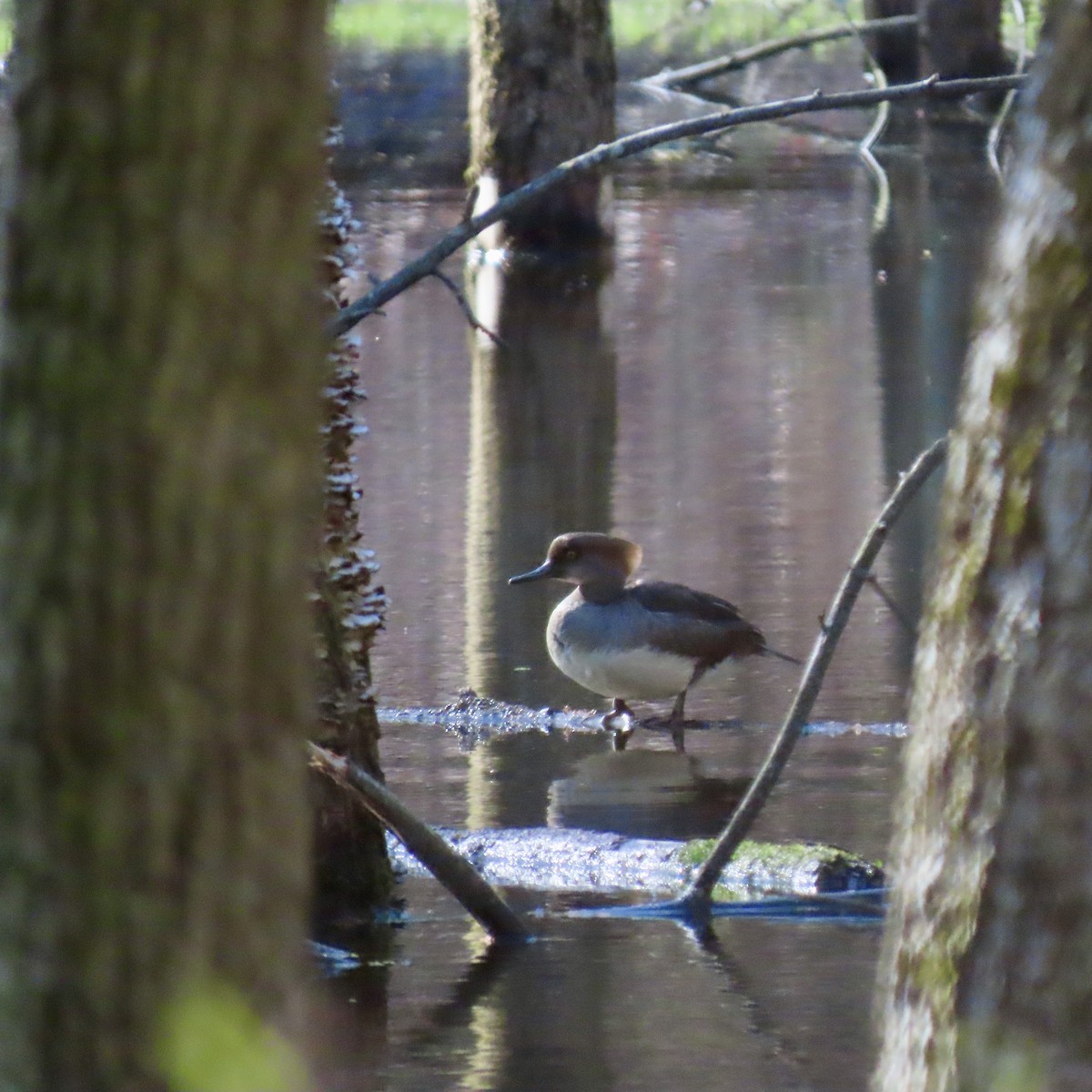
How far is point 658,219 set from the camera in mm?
23844

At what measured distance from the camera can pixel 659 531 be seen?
35.4 feet

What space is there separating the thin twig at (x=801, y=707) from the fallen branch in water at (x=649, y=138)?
0.83 metres

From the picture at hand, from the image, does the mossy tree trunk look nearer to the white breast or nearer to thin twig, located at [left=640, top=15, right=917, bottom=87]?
the white breast

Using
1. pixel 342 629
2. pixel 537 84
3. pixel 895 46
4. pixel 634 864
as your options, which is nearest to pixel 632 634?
pixel 634 864

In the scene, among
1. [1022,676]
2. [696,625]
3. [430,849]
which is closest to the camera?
[1022,676]

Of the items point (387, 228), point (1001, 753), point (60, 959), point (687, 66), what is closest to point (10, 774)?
point (60, 959)

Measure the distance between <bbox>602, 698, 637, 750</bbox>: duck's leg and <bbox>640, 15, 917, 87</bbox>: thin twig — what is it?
13222mm

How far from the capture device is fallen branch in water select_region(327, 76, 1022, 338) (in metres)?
4.99

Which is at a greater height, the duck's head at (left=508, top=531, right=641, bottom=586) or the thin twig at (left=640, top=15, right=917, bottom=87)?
the thin twig at (left=640, top=15, right=917, bottom=87)

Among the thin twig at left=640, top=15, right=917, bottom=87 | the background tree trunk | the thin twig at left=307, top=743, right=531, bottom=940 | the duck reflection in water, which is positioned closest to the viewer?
the thin twig at left=307, top=743, right=531, bottom=940

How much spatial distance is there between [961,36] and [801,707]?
23.1 meters

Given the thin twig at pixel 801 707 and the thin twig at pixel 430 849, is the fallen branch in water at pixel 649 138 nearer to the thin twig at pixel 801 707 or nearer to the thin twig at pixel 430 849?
the thin twig at pixel 801 707

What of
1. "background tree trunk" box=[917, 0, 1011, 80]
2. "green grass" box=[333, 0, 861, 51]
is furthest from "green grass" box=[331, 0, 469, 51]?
"background tree trunk" box=[917, 0, 1011, 80]

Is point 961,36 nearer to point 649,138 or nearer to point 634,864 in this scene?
point 634,864
